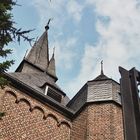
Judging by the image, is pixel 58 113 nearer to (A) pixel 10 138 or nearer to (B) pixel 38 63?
(A) pixel 10 138

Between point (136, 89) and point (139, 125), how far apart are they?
29 centimetres

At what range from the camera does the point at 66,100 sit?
18078 millimetres

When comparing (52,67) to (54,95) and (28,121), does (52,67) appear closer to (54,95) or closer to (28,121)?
(54,95)

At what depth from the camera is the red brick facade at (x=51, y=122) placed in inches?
484

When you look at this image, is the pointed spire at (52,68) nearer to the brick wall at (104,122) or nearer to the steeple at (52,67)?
the steeple at (52,67)

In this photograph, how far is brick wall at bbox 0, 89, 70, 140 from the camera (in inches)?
475

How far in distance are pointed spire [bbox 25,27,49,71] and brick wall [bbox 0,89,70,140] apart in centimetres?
914

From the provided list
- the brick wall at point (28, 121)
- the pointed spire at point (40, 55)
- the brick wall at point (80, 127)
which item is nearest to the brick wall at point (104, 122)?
the brick wall at point (80, 127)

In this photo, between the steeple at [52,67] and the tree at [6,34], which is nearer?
the tree at [6,34]

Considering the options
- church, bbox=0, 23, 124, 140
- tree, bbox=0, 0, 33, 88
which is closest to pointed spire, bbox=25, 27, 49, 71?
church, bbox=0, 23, 124, 140

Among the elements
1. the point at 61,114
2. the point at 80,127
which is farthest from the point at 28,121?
the point at 80,127

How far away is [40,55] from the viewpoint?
80.8 ft

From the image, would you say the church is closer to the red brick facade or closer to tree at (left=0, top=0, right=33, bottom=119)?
the red brick facade

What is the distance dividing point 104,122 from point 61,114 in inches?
91.8
